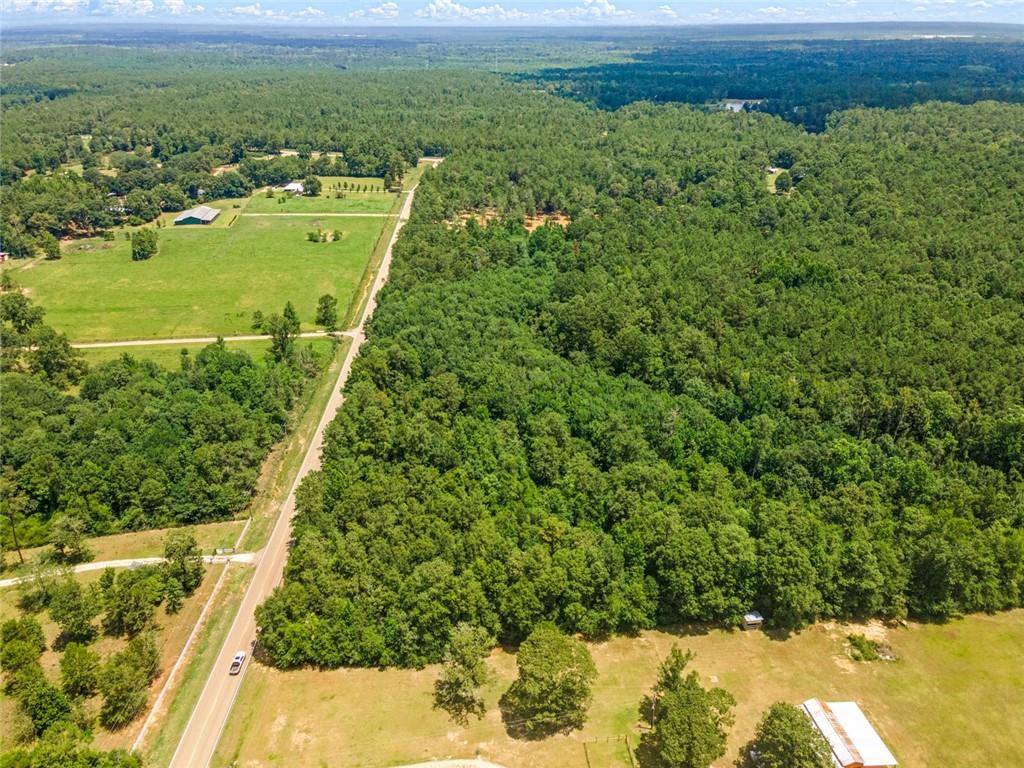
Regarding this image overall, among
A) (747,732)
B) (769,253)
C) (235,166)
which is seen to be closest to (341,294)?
(769,253)

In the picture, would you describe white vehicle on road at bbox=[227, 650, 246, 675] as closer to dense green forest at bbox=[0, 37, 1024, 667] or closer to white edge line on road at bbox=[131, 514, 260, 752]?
dense green forest at bbox=[0, 37, 1024, 667]

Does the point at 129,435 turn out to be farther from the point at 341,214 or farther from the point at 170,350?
the point at 341,214

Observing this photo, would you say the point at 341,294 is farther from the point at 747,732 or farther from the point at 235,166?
the point at 235,166

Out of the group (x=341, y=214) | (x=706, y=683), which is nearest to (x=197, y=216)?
(x=341, y=214)

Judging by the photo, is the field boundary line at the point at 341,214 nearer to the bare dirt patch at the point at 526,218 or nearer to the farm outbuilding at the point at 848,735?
the bare dirt patch at the point at 526,218

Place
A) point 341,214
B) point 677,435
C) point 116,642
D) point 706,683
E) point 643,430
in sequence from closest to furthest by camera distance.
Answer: point 706,683
point 116,642
point 677,435
point 643,430
point 341,214

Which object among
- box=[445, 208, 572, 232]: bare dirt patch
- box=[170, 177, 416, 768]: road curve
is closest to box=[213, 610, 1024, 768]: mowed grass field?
box=[170, 177, 416, 768]: road curve

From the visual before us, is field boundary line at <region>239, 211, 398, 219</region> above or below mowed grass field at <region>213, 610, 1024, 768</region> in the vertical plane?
above
